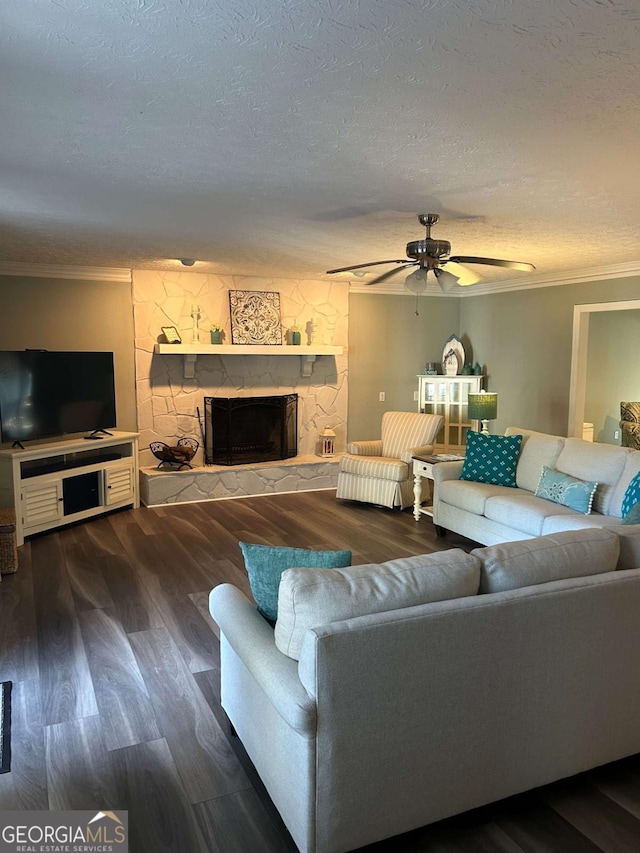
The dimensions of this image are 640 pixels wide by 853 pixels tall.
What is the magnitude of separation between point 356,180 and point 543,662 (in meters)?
2.44

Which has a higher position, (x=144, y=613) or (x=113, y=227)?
(x=113, y=227)

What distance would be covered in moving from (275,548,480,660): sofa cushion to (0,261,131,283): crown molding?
5.31 m

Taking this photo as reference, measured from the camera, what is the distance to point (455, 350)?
27.2ft

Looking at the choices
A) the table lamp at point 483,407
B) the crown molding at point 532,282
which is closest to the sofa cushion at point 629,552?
the crown molding at point 532,282

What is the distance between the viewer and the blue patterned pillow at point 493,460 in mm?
5203

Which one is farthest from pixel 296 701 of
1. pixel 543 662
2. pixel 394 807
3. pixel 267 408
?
pixel 267 408

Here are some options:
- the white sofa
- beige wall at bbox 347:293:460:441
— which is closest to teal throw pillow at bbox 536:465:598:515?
the white sofa

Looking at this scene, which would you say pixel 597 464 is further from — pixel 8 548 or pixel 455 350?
pixel 8 548

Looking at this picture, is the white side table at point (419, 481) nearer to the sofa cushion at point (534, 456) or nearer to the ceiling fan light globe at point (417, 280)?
the sofa cushion at point (534, 456)

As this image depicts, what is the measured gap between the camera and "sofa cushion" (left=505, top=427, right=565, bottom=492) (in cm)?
499

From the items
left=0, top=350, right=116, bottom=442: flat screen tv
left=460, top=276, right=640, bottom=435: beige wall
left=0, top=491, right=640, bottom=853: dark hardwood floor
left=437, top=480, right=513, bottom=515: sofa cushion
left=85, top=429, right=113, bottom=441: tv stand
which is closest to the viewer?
left=0, top=491, right=640, bottom=853: dark hardwood floor

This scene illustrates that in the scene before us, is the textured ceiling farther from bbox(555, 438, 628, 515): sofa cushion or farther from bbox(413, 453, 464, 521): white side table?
Result: bbox(413, 453, 464, 521): white side table

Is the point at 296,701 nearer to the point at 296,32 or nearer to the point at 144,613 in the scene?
the point at 296,32

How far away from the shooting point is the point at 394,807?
1928 millimetres
